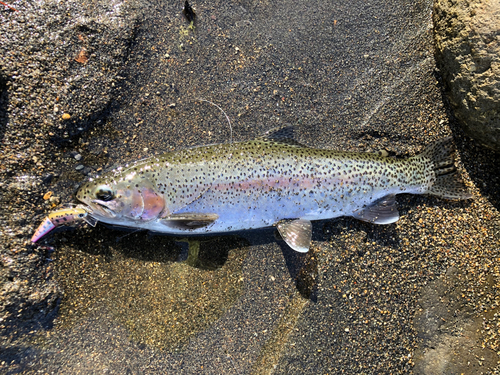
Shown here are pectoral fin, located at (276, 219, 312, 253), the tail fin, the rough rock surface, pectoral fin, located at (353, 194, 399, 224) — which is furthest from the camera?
the tail fin

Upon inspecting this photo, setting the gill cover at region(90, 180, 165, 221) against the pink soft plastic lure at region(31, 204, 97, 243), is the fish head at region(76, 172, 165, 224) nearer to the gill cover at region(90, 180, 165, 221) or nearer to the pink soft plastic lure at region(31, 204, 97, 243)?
the gill cover at region(90, 180, 165, 221)

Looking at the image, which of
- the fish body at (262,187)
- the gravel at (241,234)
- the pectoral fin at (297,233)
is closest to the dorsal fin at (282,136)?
the fish body at (262,187)

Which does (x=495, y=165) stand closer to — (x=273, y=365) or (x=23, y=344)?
(x=273, y=365)

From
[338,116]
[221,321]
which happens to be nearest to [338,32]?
[338,116]

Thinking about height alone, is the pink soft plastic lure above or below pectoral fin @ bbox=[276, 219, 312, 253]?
above

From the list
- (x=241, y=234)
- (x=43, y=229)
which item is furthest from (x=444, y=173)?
(x=43, y=229)

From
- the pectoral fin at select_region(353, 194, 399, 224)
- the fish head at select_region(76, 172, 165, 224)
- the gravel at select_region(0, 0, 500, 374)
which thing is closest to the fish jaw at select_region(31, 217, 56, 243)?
the gravel at select_region(0, 0, 500, 374)

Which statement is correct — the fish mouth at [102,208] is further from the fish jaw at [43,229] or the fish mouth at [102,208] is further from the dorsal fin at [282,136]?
the dorsal fin at [282,136]
